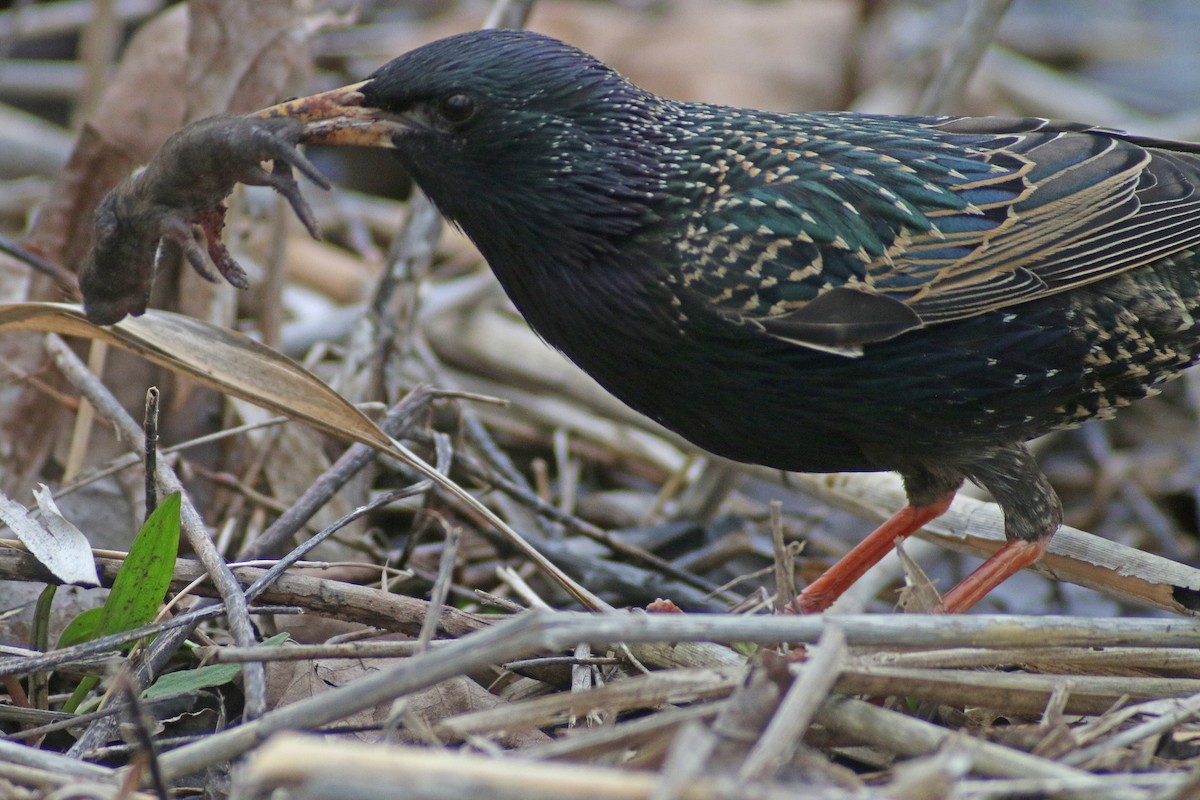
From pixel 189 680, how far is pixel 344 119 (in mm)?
1416

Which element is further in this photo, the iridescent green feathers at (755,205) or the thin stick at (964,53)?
the thin stick at (964,53)

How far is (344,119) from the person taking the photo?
135 inches

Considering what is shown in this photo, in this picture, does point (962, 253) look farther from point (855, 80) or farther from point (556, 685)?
point (855, 80)

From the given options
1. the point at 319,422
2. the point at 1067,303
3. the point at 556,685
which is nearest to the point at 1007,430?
the point at 1067,303

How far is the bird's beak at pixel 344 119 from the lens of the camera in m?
3.37

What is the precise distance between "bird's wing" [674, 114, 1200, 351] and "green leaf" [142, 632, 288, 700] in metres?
1.41

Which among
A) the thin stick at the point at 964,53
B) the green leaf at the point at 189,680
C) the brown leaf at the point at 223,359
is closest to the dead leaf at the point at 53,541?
the green leaf at the point at 189,680

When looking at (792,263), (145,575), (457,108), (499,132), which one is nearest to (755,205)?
(792,263)

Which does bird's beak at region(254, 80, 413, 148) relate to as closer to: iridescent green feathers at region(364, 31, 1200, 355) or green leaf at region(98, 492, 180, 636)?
iridescent green feathers at region(364, 31, 1200, 355)

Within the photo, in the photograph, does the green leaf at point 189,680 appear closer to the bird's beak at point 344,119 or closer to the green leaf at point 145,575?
the green leaf at point 145,575

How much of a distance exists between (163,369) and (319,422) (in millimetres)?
1027

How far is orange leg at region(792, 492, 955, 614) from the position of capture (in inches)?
156

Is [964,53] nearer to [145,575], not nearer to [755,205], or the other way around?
[755,205]

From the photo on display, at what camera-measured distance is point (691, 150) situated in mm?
3668
